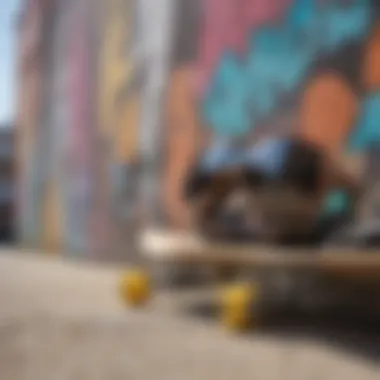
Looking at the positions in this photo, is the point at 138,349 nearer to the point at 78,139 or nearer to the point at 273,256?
the point at 273,256

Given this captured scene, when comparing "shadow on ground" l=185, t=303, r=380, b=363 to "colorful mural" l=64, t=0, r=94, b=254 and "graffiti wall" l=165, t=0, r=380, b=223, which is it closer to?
"graffiti wall" l=165, t=0, r=380, b=223

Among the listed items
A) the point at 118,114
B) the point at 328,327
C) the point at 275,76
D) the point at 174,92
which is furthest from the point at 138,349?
the point at 118,114

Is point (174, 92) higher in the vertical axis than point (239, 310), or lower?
higher

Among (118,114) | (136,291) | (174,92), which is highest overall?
(174,92)

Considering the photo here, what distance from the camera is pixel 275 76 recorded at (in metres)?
1.49

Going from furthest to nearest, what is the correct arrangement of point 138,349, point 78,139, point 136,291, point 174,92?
1. point 78,139
2. point 174,92
3. point 136,291
4. point 138,349

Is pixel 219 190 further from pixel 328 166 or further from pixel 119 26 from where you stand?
pixel 119 26

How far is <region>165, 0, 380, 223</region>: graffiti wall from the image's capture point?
1256 mm

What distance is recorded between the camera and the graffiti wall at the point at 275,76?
126 centimetres

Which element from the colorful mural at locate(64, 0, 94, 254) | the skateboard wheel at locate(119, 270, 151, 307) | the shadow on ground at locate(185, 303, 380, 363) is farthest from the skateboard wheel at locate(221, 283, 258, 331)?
the colorful mural at locate(64, 0, 94, 254)

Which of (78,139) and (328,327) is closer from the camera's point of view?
(328,327)

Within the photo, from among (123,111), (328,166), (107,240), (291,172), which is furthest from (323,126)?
(107,240)

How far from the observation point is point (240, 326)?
1062mm

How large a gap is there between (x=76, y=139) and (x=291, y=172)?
1795 millimetres
